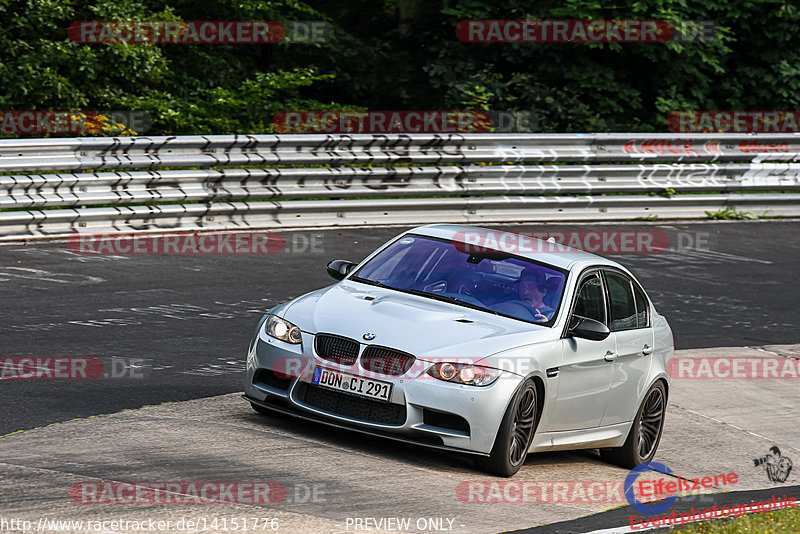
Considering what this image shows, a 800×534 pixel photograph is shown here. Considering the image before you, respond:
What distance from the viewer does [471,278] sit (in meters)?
9.10

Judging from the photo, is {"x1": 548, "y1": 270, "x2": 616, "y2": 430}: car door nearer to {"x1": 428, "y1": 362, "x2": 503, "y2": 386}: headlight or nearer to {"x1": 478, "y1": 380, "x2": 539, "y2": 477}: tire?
{"x1": 478, "y1": 380, "x2": 539, "y2": 477}: tire

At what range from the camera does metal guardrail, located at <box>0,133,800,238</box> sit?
49.0 ft

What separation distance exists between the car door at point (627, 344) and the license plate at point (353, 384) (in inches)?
77.3

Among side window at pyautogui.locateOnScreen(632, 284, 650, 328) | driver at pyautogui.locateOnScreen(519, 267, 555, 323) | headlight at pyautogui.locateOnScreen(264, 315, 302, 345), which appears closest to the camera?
headlight at pyautogui.locateOnScreen(264, 315, 302, 345)

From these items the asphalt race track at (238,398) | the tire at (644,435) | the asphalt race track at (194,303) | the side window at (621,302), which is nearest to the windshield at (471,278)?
the side window at (621,302)

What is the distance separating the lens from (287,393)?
27.1ft

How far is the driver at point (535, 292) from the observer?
8.80 metres

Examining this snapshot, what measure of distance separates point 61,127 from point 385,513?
13.7 meters

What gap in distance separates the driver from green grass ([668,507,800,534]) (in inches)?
72.1

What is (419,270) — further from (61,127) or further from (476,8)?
(476,8)

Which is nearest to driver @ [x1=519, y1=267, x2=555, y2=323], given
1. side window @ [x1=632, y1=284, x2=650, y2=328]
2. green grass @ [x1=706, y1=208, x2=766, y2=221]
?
side window @ [x1=632, y1=284, x2=650, y2=328]

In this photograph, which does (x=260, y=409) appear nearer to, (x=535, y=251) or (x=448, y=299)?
(x=448, y=299)

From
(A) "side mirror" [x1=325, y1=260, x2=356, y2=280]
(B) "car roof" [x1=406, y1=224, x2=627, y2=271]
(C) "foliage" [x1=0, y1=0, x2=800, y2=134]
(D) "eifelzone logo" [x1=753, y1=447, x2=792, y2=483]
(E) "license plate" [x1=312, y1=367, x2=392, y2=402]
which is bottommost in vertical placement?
(D) "eifelzone logo" [x1=753, y1=447, x2=792, y2=483]

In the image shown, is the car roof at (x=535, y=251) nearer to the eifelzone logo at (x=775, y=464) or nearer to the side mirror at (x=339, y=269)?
the side mirror at (x=339, y=269)
